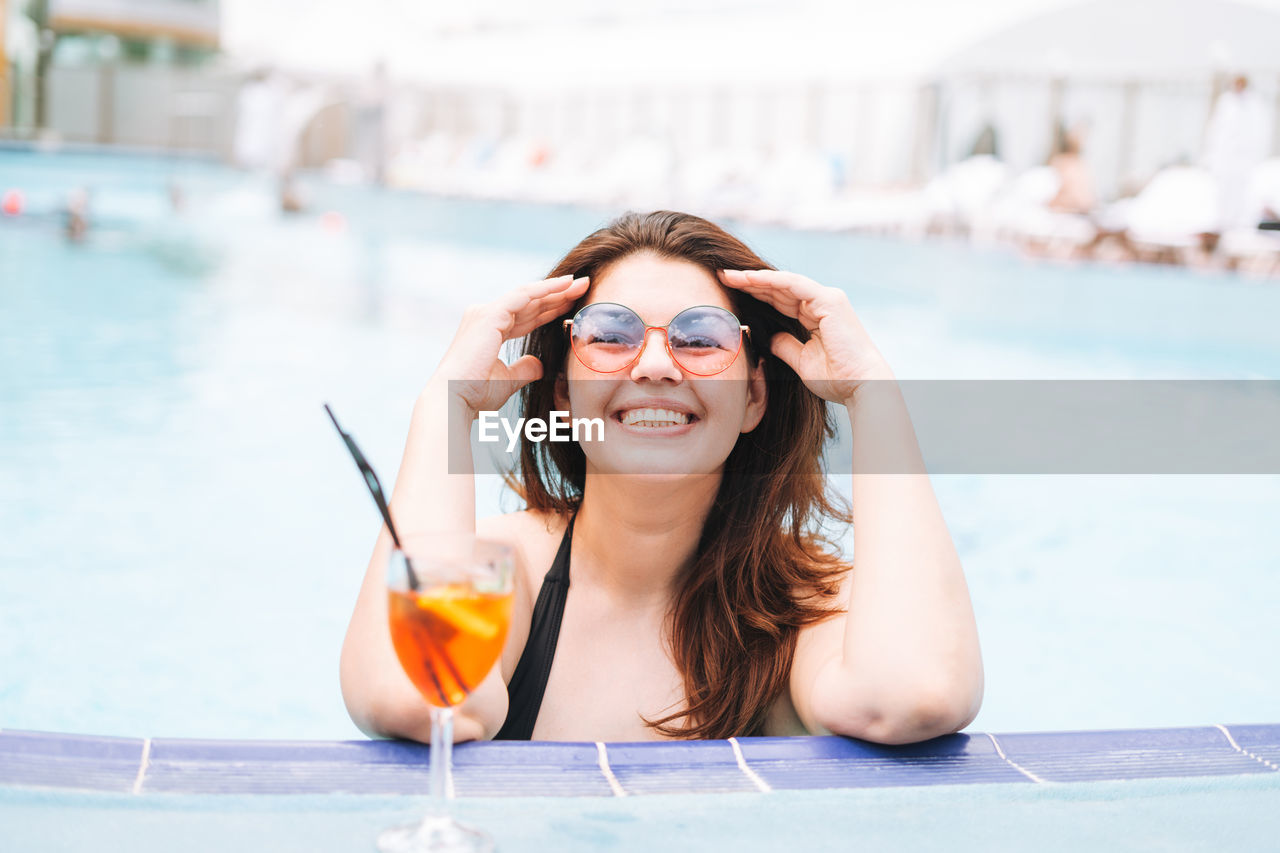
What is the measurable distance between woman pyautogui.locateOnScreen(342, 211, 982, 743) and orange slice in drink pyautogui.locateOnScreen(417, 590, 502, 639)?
19.1 inches

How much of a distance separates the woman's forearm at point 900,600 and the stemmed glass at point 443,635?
514 millimetres

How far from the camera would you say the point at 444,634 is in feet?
3.00

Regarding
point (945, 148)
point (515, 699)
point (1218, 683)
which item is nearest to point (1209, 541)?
point (1218, 683)

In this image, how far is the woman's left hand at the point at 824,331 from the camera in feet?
5.27

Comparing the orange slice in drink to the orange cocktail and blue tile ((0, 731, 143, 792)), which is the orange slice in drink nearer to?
the orange cocktail

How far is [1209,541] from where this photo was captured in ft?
16.2

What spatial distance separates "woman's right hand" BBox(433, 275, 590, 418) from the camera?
1.60 metres

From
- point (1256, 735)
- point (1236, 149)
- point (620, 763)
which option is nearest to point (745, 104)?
point (1236, 149)

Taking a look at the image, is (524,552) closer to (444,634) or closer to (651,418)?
(651,418)

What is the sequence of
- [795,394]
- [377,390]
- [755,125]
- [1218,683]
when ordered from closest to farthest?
[795,394] → [1218,683] → [377,390] → [755,125]

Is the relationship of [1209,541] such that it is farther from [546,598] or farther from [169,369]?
[169,369]

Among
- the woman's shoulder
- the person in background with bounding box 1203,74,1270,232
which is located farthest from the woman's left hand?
the person in background with bounding box 1203,74,1270,232

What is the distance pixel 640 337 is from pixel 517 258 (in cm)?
1142

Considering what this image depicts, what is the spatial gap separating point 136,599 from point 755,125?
16303mm
